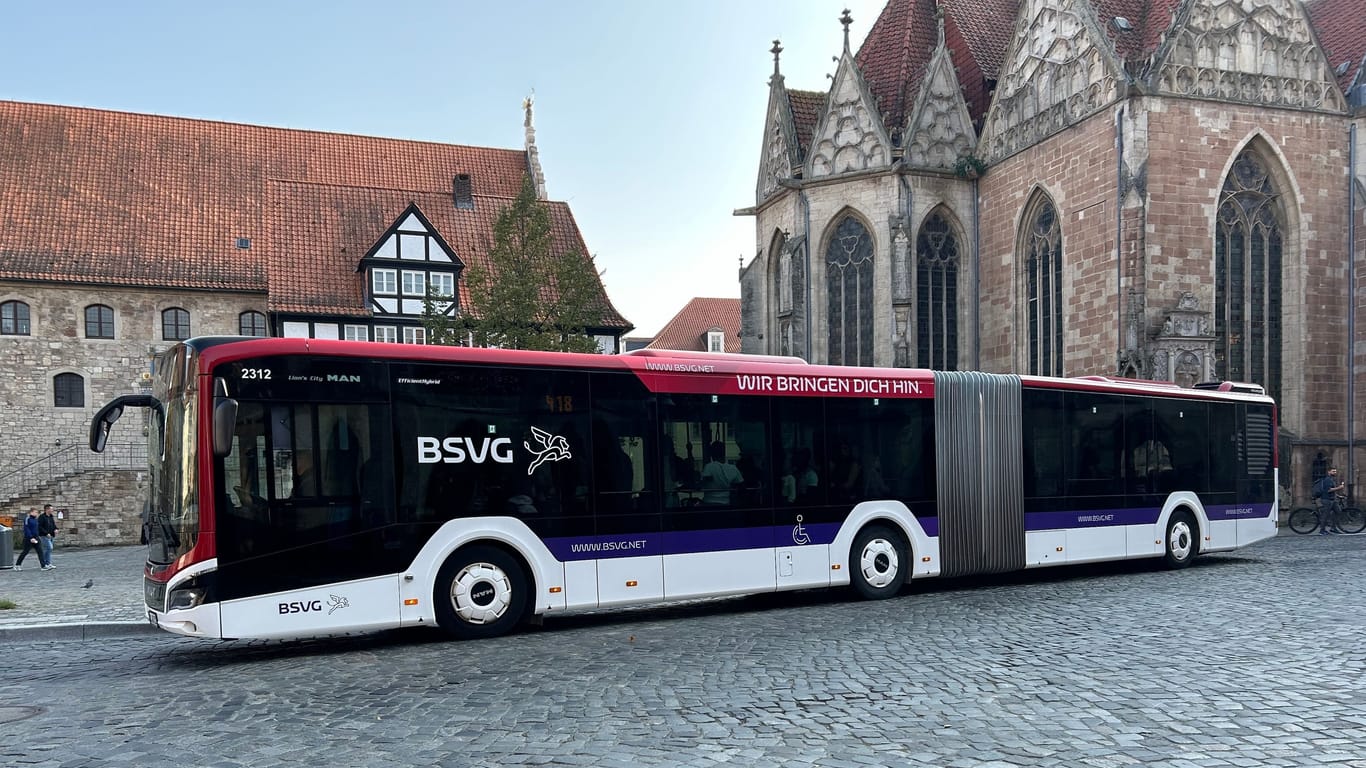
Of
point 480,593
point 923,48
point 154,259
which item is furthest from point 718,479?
point 154,259

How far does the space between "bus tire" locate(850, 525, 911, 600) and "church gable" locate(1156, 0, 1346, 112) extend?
15.3 m

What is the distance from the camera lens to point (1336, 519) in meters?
21.1

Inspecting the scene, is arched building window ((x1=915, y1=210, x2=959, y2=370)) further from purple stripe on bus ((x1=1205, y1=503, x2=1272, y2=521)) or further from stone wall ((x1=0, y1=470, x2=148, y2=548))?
stone wall ((x1=0, y1=470, x2=148, y2=548))

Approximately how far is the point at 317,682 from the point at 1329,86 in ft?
83.8

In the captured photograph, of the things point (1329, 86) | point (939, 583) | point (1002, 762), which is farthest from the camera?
point (1329, 86)

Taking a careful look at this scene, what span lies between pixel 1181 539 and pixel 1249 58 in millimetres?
Answer: 13778

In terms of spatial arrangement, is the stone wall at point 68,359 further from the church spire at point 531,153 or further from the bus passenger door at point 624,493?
the bus passenger door at point 624,493

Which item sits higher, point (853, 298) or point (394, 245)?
point (394, 245)

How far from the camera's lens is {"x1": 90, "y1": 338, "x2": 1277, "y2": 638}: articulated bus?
331 inches

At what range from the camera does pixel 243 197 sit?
3628cm

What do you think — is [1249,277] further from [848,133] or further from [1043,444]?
[1043,444]

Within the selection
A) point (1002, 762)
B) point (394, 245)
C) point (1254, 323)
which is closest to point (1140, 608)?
point (1002, 762)

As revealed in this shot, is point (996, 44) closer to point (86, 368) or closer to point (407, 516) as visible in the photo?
point (407, 516)

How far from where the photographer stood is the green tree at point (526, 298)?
2075 cm
